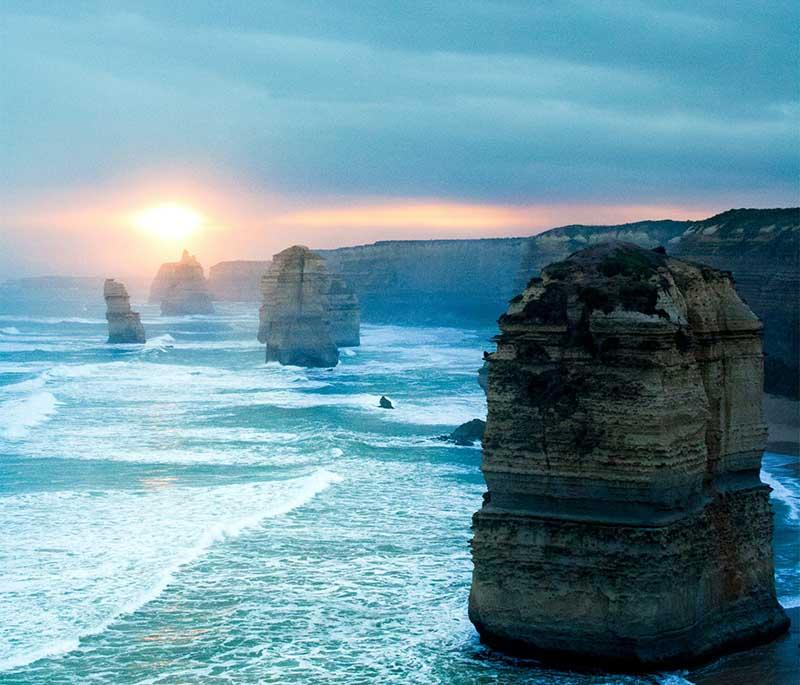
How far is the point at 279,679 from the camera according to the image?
559 inches

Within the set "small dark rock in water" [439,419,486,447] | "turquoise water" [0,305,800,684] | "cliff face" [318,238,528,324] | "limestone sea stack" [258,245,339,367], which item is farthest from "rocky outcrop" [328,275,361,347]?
"cliff face" [318,238,528,324]

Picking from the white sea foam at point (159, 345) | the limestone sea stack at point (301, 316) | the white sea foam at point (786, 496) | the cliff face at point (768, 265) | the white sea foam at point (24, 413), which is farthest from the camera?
the white sea foam at point (159, 345)

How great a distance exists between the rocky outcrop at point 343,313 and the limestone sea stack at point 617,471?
72.8 metres

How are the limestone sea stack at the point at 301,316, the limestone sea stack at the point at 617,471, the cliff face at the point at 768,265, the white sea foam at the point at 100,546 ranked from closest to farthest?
1. the limestone sea stack at the point at 617,471
2. the white sea foam at the point at 100,546
3. the cliff face at the point at 768,265
4. the limestone sea stack at the point at 301,316

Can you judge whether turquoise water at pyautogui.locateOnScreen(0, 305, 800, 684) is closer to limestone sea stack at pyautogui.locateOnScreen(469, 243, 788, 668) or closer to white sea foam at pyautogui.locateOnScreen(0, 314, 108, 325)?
limestone sea stack at pyautogui.locateOnScreen(469, 243, 788, 668)

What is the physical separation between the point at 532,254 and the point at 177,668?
84.0 meters

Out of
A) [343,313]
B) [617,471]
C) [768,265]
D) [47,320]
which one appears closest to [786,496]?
[617,471]

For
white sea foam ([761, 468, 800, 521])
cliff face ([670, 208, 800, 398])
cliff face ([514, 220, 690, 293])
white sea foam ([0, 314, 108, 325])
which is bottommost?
white sea foam ([761, 468, 800, 521])

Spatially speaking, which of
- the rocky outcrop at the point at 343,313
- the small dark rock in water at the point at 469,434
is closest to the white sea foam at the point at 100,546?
the small dark rock in water at the point at 469,434

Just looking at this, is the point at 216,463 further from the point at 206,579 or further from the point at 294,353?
the point at 294,353

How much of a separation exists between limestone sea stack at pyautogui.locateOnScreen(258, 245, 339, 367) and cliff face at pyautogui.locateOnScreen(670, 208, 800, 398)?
21271mm

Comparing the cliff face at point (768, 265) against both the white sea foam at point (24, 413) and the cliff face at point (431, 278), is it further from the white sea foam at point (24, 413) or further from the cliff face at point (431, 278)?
the cliff face at point (431, 278)

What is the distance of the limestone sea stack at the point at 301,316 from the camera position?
68562 millimetres

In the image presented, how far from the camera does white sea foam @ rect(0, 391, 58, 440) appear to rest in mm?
37994
